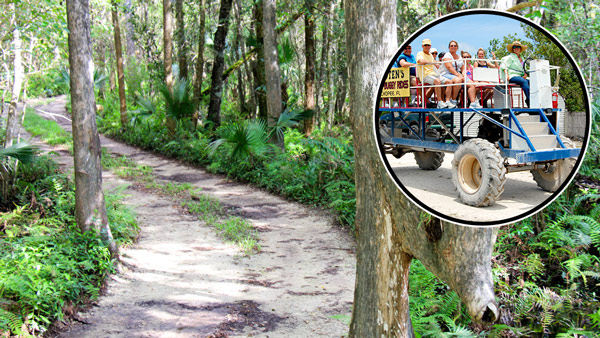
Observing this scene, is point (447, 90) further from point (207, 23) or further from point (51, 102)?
point (51, 102)

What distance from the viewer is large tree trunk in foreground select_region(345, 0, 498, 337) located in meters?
1.50

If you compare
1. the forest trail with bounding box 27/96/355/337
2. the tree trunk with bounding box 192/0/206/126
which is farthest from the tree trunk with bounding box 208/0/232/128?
the forest trail with bounding box 27/96/355/337

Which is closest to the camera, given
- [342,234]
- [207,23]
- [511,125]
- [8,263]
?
[511,125]

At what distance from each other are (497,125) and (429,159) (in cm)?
20

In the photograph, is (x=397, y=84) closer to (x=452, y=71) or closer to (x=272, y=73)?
(x=452, y=71)

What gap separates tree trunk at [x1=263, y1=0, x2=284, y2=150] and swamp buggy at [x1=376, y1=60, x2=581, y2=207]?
13.4 m

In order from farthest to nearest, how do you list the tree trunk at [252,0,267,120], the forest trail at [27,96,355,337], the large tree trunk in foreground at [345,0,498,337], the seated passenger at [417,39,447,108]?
the tree trunk at [252,0,267,120]
the forest trail at [27,96,355,337]
the large tree trunk in foreground at [345,0,498,337]
the seated passenger at [417,39,447,108]

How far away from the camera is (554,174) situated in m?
1.07

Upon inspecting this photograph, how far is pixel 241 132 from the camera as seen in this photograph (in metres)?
13.6

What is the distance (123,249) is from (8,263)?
7.83ft

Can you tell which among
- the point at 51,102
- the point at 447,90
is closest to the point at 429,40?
the point at 447,90

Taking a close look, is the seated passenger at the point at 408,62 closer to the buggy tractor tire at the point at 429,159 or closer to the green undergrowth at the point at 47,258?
the buggy tractor tire at the point at 429,159

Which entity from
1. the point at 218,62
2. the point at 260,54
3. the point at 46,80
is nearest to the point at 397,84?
the point at 260,54

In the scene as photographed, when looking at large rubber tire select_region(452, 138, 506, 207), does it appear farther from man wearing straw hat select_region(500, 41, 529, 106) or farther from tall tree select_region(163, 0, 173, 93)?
tall tree select_region(163, 0, 173, 93)
